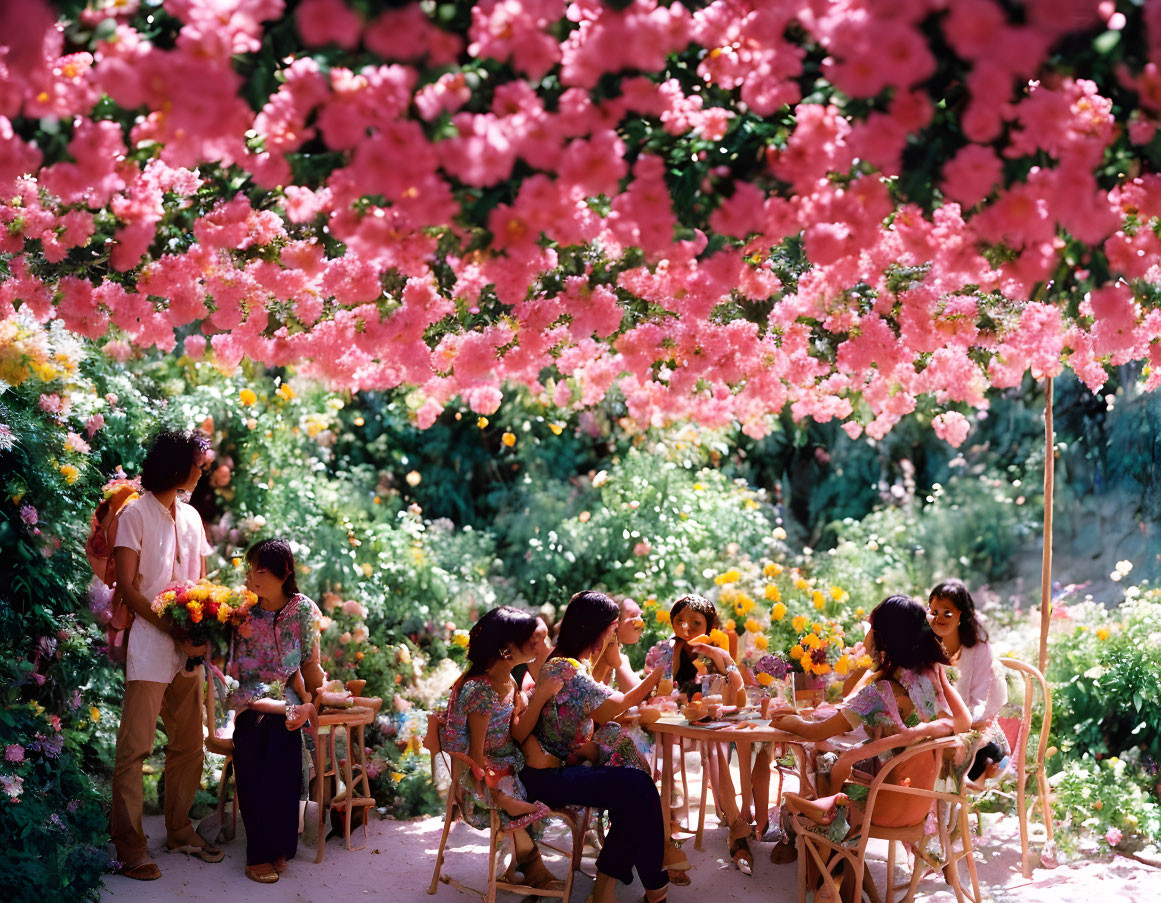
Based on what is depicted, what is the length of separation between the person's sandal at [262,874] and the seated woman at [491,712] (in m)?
0.86

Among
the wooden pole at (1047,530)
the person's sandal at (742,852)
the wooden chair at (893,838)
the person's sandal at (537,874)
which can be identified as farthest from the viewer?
the wooden pole at (1047,530)

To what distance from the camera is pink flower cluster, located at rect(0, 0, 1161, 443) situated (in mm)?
2135

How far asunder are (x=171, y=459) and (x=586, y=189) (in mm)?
2410

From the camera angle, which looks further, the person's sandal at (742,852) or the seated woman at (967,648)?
the person's sandal at (742,852)

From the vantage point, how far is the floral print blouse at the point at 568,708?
12.3ft

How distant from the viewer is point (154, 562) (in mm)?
4184

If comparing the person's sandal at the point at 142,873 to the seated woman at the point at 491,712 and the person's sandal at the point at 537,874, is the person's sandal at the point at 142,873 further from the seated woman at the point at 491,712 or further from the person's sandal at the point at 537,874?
the person's sandal at the point at 537,874

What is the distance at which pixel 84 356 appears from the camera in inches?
191

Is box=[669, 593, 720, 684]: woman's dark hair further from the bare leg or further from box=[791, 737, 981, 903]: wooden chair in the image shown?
the bare leg

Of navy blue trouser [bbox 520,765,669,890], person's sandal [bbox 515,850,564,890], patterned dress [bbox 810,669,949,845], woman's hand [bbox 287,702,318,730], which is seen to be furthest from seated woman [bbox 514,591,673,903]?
woman's hand [bbox 287,702,318,730]

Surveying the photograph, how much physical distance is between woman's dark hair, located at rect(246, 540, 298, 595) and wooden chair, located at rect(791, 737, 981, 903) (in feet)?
6.54

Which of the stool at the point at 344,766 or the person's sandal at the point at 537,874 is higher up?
the stool at the point at 344,766

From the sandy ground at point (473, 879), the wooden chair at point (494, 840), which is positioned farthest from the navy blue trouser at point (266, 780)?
the wooden chair at point (494, 840)

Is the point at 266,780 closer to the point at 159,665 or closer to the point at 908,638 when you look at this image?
the point at 159,665
